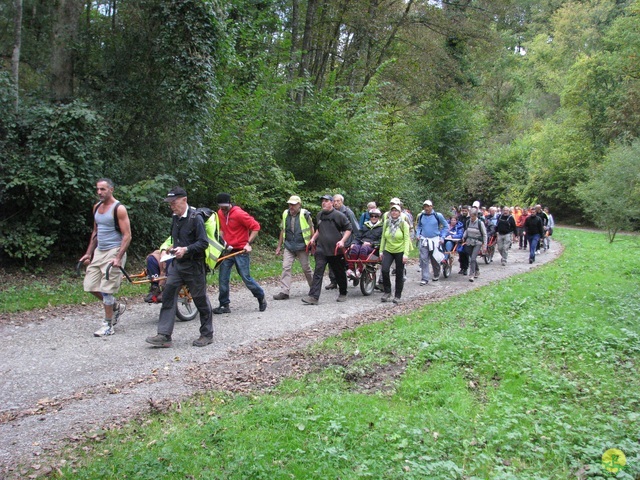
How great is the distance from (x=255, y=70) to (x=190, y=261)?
11716 mm

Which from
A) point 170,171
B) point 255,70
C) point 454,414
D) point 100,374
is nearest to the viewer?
point 454,414

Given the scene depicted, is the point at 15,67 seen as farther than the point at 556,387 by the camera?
Yes

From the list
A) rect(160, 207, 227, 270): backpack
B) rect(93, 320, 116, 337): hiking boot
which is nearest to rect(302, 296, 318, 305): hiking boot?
rect(160, 207, 227, 270): backpack

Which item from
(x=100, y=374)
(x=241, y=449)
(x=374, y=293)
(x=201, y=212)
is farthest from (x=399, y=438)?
(x=374, y=293)

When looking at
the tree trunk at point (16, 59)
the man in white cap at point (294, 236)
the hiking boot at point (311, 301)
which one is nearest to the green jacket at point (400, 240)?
the man in white cap at point (294, 236)

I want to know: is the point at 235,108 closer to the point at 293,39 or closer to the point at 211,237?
the point at 293,39

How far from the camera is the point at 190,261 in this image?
704cm

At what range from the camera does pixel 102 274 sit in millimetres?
7391

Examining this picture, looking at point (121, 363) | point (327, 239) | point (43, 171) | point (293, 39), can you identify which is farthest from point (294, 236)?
point (293, 39)

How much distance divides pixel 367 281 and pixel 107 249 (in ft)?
19.4

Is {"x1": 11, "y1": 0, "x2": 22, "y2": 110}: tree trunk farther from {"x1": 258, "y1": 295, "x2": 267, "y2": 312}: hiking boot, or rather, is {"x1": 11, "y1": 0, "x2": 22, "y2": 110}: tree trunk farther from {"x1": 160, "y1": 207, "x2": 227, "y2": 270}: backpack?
{"x1": 258, "y1": 295, "x2": 267, "y2": 312}: hiking boot

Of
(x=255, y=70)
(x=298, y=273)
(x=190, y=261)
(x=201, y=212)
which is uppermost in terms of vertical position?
(x=255, y=70)

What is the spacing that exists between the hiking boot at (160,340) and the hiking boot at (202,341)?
0.37 metres

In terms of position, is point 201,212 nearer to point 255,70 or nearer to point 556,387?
point 556,387
